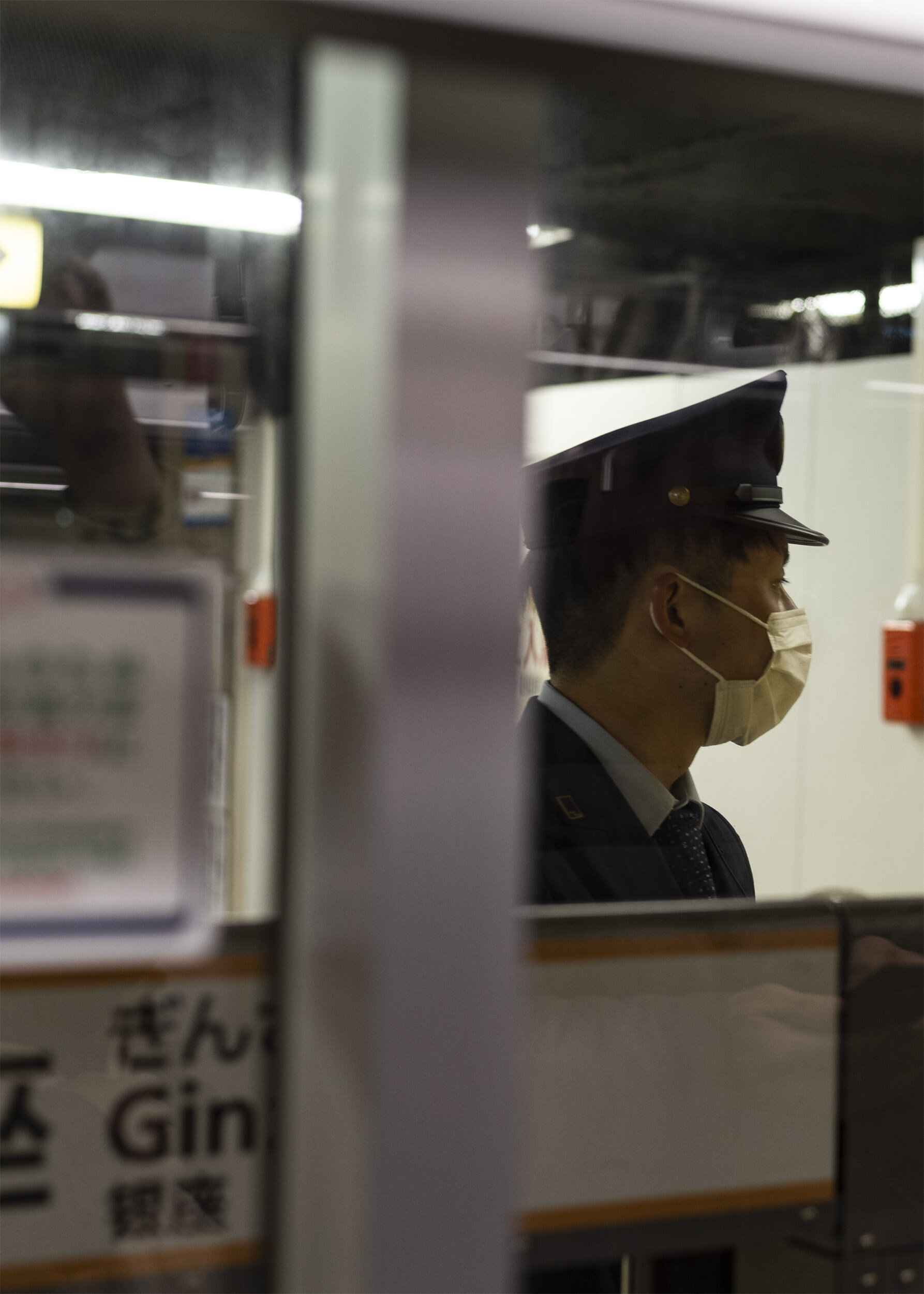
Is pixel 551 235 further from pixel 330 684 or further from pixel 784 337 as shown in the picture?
pixel 330 684

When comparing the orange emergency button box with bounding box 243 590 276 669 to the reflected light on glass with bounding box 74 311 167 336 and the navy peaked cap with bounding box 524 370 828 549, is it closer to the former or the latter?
the reflected light on glass with bounding box 74 311 167 336

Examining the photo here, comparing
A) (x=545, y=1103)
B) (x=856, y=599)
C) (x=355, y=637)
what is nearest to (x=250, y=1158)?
(x=545, y=1103)

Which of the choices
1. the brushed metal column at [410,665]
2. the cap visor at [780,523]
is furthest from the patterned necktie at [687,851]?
the brushed metal column at [410,665]

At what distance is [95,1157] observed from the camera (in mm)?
1040

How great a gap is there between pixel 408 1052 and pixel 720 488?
81cm

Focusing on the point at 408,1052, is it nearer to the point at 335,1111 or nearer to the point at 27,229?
the point at 335,1111

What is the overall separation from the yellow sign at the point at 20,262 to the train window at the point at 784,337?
0.41 meters

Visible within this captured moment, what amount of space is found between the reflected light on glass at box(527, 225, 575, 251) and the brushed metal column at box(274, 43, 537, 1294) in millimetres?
162

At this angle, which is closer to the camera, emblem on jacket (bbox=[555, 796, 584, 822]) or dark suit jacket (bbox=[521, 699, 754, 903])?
dark suit jacket (bbox=[521, 699, 754, 903])

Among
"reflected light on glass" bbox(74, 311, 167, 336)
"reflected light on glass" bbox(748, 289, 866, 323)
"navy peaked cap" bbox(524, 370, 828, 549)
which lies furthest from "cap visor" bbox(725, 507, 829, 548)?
"reflected light on glass" bbox(74, 311, 167, 336)

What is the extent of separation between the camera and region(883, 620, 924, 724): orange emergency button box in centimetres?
200

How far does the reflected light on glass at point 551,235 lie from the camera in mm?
1179

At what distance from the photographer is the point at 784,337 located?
62.1 inches

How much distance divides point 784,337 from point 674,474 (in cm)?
22
